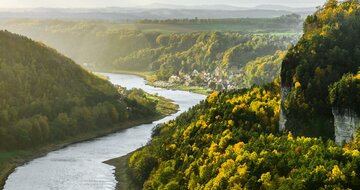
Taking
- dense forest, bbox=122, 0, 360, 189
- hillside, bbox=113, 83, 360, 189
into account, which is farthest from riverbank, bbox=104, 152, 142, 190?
dense forest, bbox=122, 0, 360, 189

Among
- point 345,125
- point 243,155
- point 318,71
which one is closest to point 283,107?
point 318,71

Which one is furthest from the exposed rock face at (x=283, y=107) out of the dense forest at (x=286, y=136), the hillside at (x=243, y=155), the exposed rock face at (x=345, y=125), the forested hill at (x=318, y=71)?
the exposed rock face at (x=345, y=125)

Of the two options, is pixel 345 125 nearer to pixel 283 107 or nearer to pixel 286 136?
pixel 286 136

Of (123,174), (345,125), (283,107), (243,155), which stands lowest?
(123,174)

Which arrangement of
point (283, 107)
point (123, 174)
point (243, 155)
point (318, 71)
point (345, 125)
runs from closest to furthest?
point (345, 125)
point (243, 155)
point (318, 71)
point (283, 107)
point (123, 174)

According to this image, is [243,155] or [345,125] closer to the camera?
[345,125]

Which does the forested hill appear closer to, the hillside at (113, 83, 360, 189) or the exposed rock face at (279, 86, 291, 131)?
the exposed rock face at (279, 86, 291, 131)
